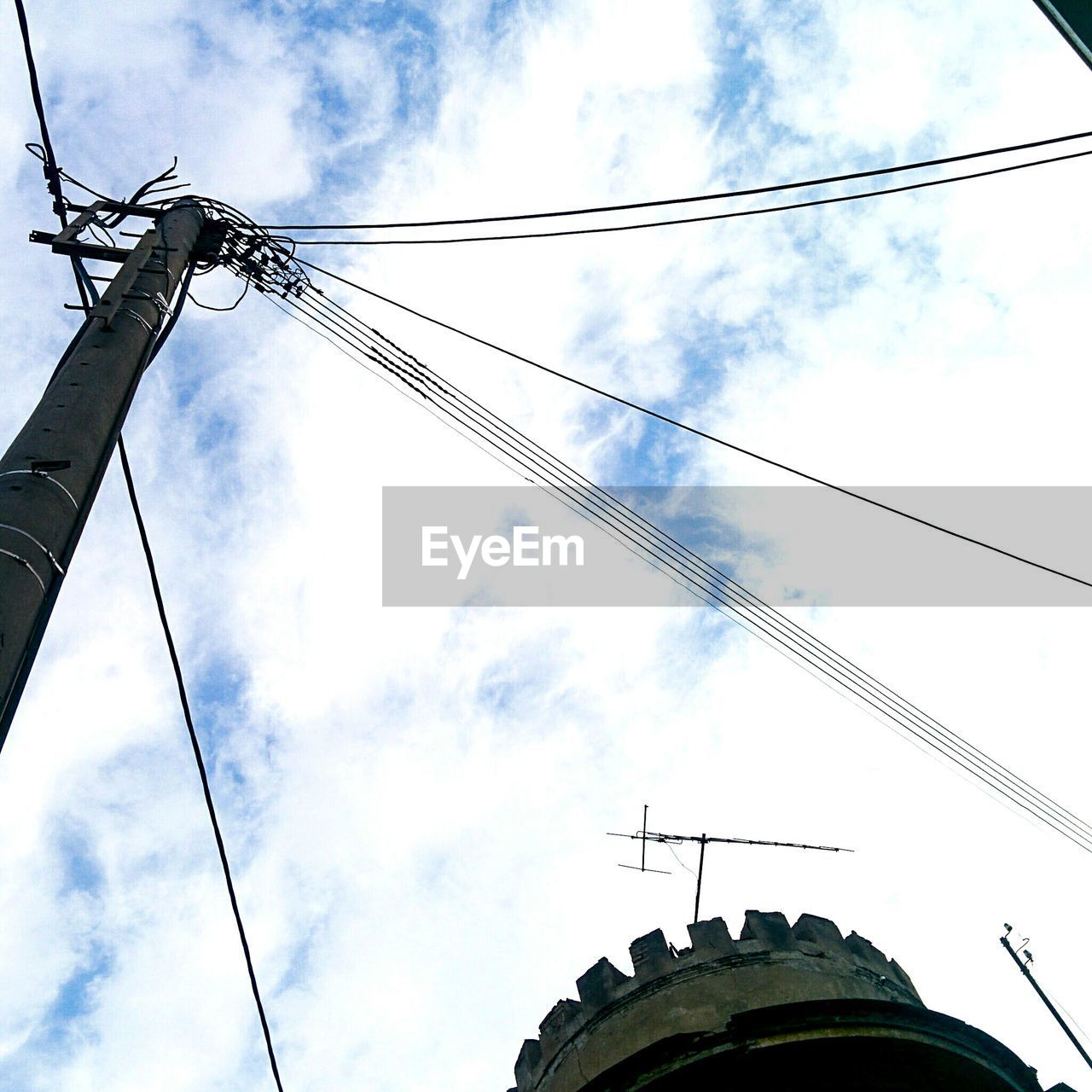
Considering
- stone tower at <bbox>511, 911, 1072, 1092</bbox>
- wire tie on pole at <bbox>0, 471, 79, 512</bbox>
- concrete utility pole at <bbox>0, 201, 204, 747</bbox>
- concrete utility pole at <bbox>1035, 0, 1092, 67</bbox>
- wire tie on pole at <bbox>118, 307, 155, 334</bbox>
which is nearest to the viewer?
concrete utility pole at <bbox>0, 201, 204, 747</bbox>

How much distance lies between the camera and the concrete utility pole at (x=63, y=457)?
2807 millimetres

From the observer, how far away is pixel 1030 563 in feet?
27.0

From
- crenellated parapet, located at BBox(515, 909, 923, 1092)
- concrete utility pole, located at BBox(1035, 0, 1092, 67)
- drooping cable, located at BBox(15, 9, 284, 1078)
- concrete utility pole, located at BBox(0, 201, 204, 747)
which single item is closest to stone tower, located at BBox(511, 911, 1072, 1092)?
crenellated parapet, located at BBox(515, 909, 923, 1092)

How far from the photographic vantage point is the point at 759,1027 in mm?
8375

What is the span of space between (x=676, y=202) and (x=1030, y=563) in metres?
4.95

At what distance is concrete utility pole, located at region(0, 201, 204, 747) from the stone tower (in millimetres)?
7874

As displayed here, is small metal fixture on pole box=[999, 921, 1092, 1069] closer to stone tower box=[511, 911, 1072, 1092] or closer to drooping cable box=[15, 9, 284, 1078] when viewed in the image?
stone tower box=[511, 911, 1072, 1092]

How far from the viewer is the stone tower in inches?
327

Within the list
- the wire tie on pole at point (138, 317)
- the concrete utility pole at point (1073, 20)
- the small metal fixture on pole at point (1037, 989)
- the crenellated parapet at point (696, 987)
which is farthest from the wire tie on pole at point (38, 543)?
the small metal fixture on pole at point (1037, 989)

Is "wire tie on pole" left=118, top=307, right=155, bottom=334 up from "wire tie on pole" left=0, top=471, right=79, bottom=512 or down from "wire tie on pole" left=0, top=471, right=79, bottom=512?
up

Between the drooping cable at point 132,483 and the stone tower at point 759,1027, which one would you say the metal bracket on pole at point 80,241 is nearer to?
the drooping cable at point 132,483

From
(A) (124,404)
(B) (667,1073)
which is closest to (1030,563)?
(B) (667,1073)

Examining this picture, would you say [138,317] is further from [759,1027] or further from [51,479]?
[759,1027]

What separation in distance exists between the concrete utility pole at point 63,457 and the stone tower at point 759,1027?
787 cm
